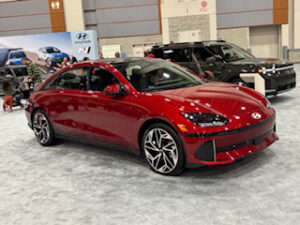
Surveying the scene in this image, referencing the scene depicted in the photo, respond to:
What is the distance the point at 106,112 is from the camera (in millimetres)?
4465

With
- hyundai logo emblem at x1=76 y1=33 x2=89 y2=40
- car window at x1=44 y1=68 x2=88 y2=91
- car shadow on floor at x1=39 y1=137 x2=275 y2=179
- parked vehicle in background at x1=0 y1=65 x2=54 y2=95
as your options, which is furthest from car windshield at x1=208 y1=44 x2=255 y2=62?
hyundai logo emblem at x1=76 y1=33 x2=89 y2=40

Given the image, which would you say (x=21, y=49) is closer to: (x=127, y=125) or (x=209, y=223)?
(x=127, y=125)

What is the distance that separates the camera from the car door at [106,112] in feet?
13.8

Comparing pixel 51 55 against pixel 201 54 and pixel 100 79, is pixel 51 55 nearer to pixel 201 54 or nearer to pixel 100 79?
pixel 201 54

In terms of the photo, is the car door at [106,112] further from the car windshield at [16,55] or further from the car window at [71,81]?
the car windshield at [16,55]

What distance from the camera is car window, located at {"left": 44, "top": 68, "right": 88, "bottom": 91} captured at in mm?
4922

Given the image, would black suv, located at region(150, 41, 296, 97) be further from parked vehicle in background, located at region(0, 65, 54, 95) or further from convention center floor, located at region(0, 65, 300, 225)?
parked vehicle in background, located at region(0, 65, 54, 95)

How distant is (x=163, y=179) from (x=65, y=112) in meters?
2.08

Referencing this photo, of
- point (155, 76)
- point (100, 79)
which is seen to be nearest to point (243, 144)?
point (155, 76)

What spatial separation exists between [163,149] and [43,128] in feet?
8.85

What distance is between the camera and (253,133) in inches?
148

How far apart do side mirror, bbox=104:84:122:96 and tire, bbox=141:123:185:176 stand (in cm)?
65

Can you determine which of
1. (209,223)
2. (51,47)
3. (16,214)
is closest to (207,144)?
(209,223)

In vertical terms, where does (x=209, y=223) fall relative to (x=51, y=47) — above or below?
below
